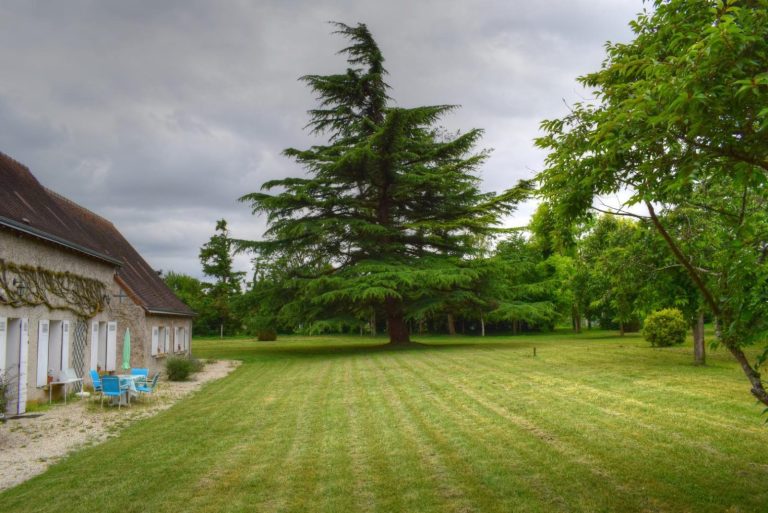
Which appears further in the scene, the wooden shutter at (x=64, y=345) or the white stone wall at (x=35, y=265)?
the wooden shutter at (x=64, y=345)

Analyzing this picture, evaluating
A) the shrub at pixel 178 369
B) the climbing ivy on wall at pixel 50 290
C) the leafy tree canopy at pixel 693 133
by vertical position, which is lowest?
the shrub at pixel 178 369

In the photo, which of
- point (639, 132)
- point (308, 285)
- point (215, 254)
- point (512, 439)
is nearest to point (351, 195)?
point (308, 285)

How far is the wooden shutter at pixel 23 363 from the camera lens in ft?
40.2

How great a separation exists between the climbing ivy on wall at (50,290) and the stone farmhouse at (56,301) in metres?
0.02

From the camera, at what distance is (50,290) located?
14023 millimetres

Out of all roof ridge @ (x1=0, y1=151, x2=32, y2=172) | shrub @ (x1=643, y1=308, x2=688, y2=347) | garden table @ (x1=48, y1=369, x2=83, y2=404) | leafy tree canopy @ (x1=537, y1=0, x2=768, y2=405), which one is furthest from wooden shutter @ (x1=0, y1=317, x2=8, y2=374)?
shrub @ (x1=643, y1=308, x2=688, y2=347)

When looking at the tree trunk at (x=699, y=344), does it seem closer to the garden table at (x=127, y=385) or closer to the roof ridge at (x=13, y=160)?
the garden table at (x=127, y=385)

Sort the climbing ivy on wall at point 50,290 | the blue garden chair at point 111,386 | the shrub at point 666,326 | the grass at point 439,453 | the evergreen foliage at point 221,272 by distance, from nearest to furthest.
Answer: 1. the grass at point 439,453
2. the climbing ivy on wall at point 50,290
3. the blue garden chair at point 111,386
4. the shrub at point 666,326
5. the evergreen foliage at point 221,272

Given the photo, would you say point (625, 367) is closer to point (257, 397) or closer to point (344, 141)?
point (257, 397)

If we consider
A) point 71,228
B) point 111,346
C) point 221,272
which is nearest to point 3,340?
→ point 71,228

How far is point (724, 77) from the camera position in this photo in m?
3.92

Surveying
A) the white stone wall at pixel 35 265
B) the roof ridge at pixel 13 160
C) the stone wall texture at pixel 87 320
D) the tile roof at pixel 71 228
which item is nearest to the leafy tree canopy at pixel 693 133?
the tile roof at pixel 71 228

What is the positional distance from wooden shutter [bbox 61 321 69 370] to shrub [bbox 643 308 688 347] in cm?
2257

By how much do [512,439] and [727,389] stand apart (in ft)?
24.2
